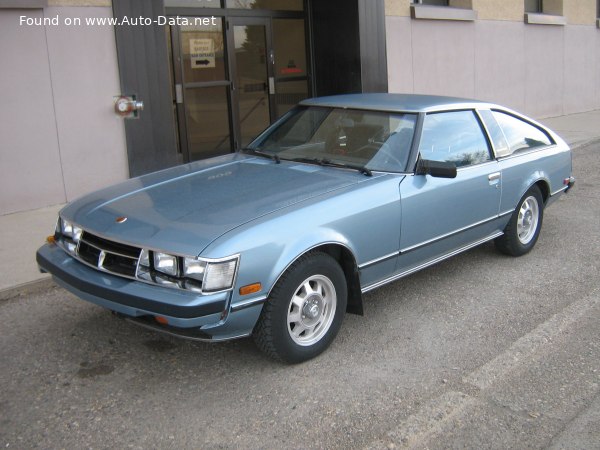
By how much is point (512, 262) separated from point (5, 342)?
4.02 m

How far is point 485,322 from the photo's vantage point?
4.48 meters

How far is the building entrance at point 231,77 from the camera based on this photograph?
31.0 feet

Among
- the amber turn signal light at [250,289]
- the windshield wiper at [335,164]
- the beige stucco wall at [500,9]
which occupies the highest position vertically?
the beige stucco wall at [500,9]

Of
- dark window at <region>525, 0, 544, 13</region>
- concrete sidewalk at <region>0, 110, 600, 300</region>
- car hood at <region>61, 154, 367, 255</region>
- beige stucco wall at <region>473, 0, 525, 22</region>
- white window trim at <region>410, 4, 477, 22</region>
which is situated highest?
dark window at <region>525, 0, 544, 13</region>

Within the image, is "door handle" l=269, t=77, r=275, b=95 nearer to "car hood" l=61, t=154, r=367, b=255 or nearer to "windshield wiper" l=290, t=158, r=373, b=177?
"car hood" l=61, t=154, r=367, b=255

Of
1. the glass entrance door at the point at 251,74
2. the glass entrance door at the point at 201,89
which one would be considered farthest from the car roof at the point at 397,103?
the glass entrance door at the point at 251,74

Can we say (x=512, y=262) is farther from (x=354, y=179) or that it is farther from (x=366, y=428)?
(x=366, y=428)

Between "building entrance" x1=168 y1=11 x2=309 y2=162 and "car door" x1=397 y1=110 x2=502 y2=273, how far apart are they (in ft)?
17.0

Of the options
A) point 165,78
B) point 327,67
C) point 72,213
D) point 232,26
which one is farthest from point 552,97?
point 72,213

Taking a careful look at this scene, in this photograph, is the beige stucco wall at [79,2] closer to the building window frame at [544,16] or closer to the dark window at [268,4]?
the dark window at [268,4]

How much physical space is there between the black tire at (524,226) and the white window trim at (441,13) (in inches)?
264

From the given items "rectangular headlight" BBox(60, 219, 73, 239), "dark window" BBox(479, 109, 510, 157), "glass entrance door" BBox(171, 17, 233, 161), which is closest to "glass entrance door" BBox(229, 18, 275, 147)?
"glass entrance door" BBox(171, 17, 233, 161)

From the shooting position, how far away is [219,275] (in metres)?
3.36

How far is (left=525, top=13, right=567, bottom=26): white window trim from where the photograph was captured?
14812 millimetres
